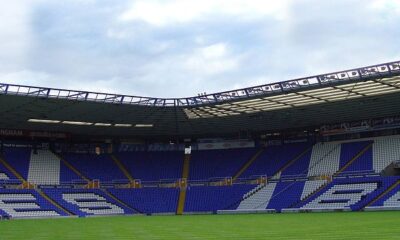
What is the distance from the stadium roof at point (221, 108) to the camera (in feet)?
119

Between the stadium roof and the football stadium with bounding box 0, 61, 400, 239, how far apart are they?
0.10 metres

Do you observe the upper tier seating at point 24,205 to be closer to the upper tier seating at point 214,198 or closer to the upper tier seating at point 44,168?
the upper tier seating at point 44,168

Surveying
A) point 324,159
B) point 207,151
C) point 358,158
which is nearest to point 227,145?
point 207,151

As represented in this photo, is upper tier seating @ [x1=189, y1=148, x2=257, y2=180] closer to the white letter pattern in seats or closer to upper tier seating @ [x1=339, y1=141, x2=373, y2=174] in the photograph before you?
the white letter pattern in seats

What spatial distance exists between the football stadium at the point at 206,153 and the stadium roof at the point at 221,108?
0.10 metres

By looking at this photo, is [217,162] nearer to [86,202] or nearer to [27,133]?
[86,202]

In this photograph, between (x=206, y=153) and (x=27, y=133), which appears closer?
(x=27, y=133)

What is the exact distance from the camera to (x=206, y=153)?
192 ft

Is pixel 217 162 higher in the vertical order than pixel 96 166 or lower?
higher

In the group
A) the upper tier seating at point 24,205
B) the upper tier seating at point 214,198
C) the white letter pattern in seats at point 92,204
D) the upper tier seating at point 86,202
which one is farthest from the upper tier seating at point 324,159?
the upper tier seating at point 24,205

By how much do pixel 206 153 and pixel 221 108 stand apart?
1541 cm

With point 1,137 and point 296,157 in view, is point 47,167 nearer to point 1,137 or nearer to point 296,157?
point 1,137

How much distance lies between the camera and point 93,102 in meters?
40.5

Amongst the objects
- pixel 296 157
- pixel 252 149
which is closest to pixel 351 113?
pixel 296 157
